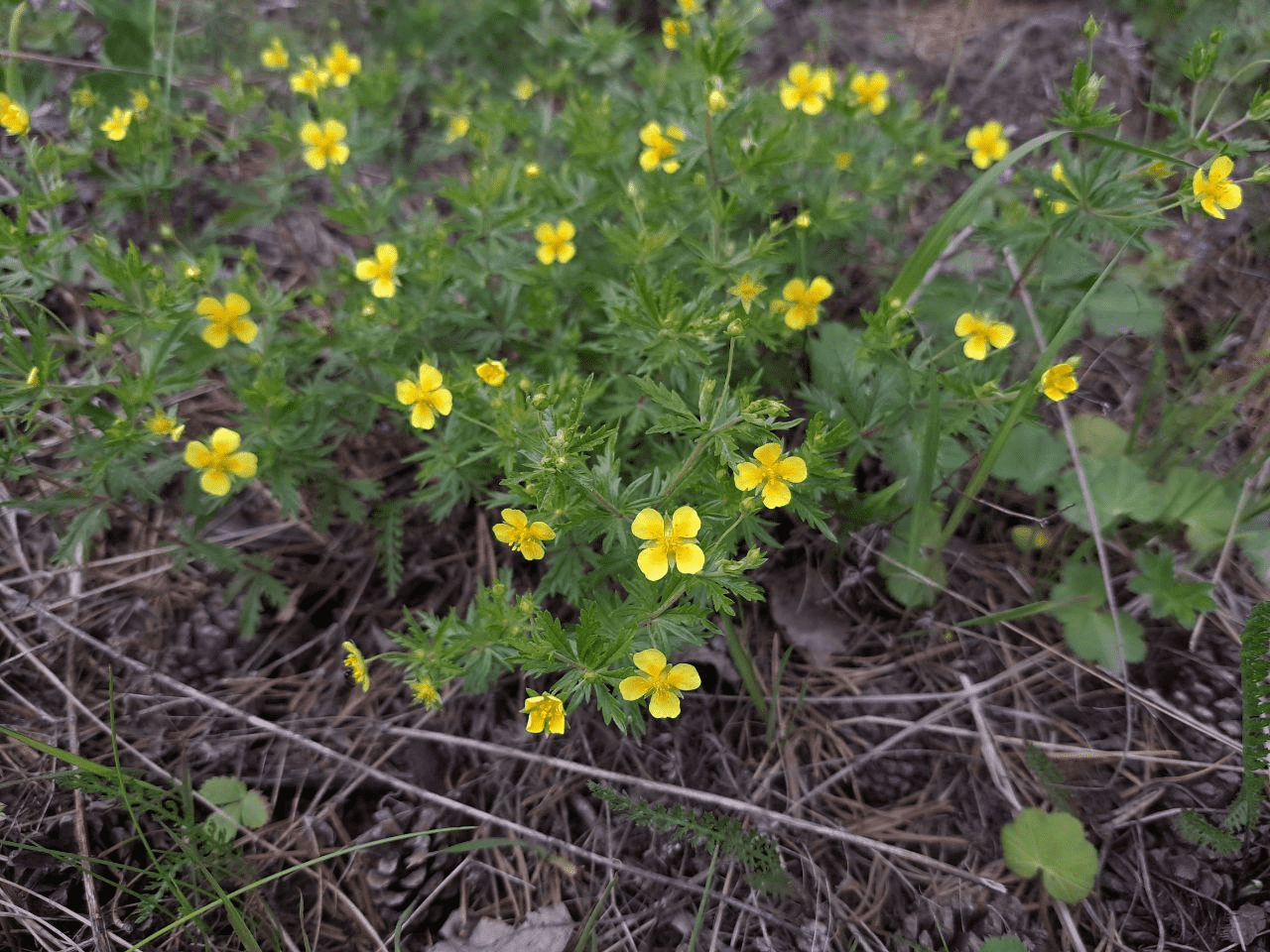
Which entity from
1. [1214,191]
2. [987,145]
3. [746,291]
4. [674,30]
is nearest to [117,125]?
[674,30]

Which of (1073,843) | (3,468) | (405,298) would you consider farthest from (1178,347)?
(3,468)

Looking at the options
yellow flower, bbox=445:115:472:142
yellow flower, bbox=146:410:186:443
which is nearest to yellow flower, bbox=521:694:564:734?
yellow flower, bbox=146:410:186:443

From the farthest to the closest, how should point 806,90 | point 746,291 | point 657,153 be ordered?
1. point 806,90
2. point 657,153
3. point 746,291

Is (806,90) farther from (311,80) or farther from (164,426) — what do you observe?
(164,426)

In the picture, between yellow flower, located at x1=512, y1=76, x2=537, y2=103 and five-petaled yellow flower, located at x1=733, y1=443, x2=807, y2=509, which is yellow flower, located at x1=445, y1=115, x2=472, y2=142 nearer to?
yellow flower, located at x1=512, y1=76, x2=537, y2=103

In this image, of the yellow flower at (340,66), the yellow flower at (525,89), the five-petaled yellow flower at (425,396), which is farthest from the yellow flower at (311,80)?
the five-petaled yellow flower at (425,396)

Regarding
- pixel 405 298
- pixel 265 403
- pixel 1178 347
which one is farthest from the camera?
pixel 1178 347

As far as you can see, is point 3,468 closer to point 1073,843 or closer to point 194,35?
point 194,35
